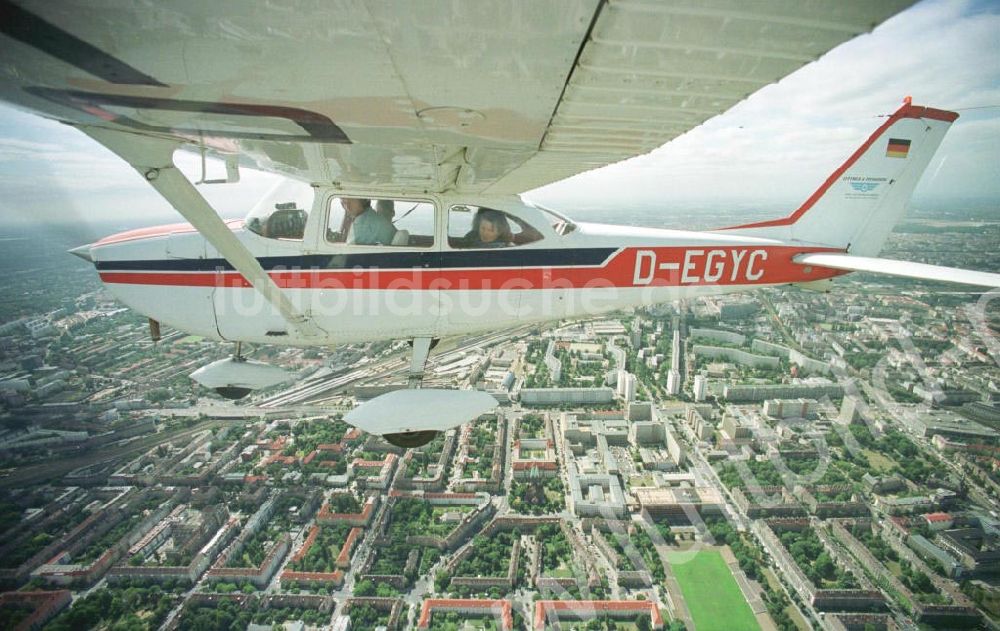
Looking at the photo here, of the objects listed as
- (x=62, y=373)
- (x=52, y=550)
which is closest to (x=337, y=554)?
(x=52, y=550)

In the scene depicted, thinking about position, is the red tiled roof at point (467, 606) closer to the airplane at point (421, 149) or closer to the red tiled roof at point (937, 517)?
the airplane at point (421, 149)

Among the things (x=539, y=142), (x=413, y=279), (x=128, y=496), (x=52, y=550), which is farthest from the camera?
(x=128, y=496)

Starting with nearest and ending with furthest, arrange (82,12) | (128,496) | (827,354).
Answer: (82,12) → (128,496) → (827,354)

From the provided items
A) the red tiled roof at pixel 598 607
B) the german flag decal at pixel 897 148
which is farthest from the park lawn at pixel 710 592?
the german flag decal at pixel 897 148

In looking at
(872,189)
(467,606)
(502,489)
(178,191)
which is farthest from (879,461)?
(178,191)

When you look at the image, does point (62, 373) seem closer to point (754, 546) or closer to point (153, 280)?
point (153, 280)

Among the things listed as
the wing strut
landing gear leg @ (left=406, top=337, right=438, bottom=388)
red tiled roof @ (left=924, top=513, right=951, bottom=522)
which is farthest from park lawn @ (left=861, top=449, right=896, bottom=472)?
the wing strut
